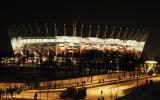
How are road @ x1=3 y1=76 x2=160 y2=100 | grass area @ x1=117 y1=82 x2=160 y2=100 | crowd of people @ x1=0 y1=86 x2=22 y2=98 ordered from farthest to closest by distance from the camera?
road @ x1=3 y1=76 x2=160 y2=100 < crowd of people @ x1=0 y1=86 x2=22 y2=98 < grass area @ x1=117 y1=82 x2=160 y2=100

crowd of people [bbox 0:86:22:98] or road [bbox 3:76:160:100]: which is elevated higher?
crowd of people [bbox 0:86:22:98]

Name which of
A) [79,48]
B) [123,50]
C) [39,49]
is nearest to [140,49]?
[123,50]


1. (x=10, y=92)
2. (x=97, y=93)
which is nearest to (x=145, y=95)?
(x=97, y=93)

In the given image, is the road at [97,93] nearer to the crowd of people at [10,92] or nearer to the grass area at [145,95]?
the crowd of people at [10,92]

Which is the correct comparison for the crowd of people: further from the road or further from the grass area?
the grass area

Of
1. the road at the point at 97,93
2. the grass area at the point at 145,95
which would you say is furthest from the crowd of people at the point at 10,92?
the grass area at the point at 145,95

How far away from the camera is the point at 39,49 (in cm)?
13100

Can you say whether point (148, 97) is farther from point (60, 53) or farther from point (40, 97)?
point (60, 53)

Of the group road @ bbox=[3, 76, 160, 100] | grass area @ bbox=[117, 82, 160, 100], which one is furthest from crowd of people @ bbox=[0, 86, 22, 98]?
grass area @ bbox=[117, 82, 160, 100]

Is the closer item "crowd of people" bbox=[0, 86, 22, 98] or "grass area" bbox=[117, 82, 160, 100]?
"grass area" bbox=[117, 82, 160, 100]

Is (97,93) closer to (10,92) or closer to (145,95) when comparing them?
(145,95)

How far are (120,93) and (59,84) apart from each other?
20.1 ft

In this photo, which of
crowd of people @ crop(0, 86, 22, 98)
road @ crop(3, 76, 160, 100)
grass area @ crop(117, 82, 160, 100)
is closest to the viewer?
grass area @ crop(117, 82, 160, 100)

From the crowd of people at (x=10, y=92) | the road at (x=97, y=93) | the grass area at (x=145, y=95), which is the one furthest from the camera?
the road at (x=97, y=93)
